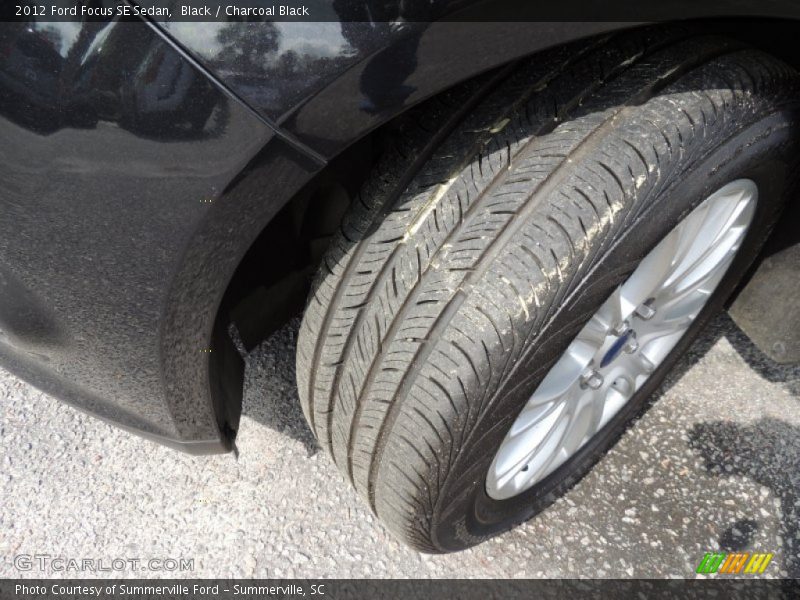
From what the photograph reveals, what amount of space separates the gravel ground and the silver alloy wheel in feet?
0.72

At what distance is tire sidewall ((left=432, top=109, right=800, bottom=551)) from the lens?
120cm

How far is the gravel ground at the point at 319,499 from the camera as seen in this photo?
1750 millimetres

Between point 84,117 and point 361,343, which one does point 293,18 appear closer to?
point 84,117

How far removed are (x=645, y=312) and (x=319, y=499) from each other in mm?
992

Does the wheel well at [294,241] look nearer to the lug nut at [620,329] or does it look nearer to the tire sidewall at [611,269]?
the tire sidewall at [611,269]

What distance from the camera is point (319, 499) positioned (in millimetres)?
1846

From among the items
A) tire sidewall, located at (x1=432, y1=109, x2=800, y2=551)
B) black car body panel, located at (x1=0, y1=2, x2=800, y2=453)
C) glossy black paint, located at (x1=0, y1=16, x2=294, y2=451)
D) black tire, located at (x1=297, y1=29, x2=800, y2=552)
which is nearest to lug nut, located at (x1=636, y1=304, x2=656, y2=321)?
tire sidewall, located at (x1=432, y1=109, x2=800, y2=551)

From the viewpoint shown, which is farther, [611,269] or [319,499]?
[319,499]

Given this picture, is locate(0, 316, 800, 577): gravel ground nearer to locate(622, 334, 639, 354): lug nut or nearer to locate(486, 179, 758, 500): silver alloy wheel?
locate(486, 179, 758, 500): silver alloy wheel

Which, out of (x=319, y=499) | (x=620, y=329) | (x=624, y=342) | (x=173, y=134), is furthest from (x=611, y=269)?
(x=319, y=499)

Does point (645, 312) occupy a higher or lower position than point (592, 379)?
higher

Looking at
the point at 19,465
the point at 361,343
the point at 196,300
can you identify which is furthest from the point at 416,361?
the point at 19,465

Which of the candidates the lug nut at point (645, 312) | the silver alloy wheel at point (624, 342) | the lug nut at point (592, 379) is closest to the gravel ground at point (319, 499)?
the silver alloy wheel at point (624, 342)

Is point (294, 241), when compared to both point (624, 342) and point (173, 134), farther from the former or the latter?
point (624, 342)
